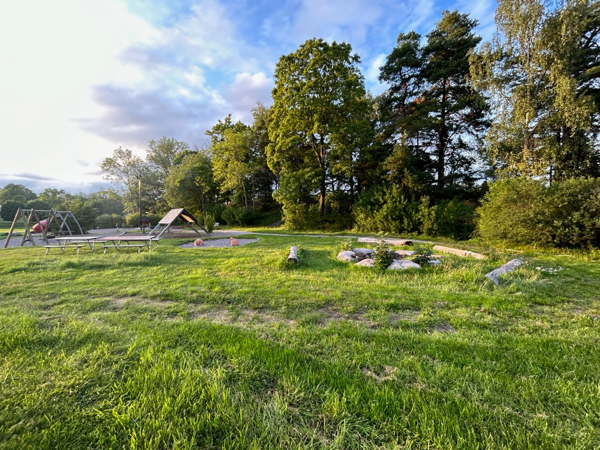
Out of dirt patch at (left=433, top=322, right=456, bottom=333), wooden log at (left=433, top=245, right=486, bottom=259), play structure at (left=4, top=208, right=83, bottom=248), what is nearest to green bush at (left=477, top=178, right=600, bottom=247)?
wooden log at (left=433, top=245, right=486, bottom=259)

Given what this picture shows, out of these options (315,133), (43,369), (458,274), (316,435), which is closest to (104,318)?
(43,369)

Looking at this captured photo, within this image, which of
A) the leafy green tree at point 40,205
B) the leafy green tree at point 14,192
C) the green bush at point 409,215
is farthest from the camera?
the leafy green tree at point 14,192

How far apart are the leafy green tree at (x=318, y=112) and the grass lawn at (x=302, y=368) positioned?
13.8m

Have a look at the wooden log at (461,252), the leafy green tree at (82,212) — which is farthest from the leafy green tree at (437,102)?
the leafy green tree at (82,212)

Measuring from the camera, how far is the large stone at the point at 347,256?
624cm

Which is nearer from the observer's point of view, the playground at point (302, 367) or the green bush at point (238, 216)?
the playground at point (302, 367)

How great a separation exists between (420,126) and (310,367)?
1789 centimetres

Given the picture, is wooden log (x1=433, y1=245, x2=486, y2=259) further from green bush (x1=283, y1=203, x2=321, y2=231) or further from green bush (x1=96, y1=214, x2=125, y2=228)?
green bush (x1=96, y1=214, x2=125, y2=228)

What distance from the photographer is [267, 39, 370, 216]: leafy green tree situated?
15750mm

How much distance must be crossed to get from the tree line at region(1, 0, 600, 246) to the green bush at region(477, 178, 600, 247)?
0.29 meters

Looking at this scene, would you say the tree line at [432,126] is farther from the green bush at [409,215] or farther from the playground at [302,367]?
the playground at [302,367]

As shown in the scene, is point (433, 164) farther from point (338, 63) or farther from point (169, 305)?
point (169, 305)

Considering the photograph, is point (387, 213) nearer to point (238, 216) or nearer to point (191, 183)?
point (238, 216)

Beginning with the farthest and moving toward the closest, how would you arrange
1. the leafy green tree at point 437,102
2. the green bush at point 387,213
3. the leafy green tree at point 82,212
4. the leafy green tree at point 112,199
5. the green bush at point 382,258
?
the leafy green tree at point 112,199 → the leafy green tree at point 82,212 → the leafy green tree at point 437,102 → the green bush at point 387,213 → the green bush at point 382,258
